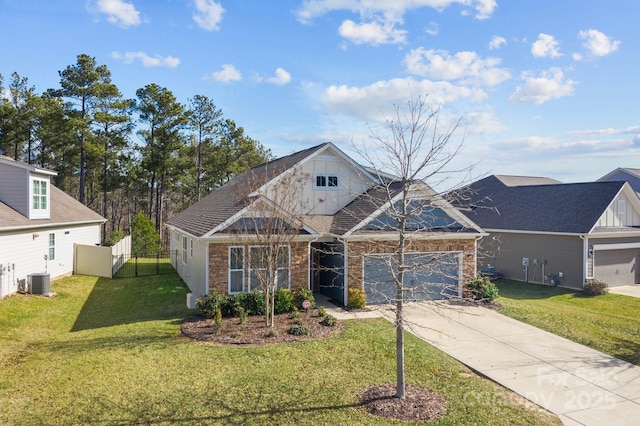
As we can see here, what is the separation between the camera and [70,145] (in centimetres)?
3491

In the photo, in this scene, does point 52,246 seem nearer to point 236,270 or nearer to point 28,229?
point 28,229

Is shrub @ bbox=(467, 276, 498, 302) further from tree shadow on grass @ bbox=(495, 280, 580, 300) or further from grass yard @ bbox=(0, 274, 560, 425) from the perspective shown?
grass yard @ bbox=(0, 274, 560, 425)

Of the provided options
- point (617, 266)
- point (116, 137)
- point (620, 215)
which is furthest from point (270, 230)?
point (116, 137)

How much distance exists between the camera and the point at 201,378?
28.4ft

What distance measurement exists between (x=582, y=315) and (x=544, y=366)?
22.3 ft

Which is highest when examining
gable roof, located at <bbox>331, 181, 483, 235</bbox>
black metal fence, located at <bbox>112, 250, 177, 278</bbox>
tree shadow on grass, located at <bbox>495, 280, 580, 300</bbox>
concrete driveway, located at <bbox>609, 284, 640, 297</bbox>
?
gable roof, located at <bbox>331, 181, 483, 235</bbox>

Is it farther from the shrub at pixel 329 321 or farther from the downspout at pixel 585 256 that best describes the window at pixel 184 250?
the downspout at pixel 585 256

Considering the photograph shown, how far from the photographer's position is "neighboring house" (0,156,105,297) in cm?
1556

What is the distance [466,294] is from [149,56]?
15.1 meters

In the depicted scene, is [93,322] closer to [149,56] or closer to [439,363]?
[149,56]

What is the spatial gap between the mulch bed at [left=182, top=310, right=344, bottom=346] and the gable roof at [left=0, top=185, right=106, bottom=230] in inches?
346

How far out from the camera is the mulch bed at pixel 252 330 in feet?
37.0

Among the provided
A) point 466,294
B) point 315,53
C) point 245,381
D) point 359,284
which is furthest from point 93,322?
point 466,294

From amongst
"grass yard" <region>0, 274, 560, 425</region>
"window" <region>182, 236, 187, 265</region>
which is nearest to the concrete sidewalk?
"grass yard" <region>0, 274, 560, 425</region>
